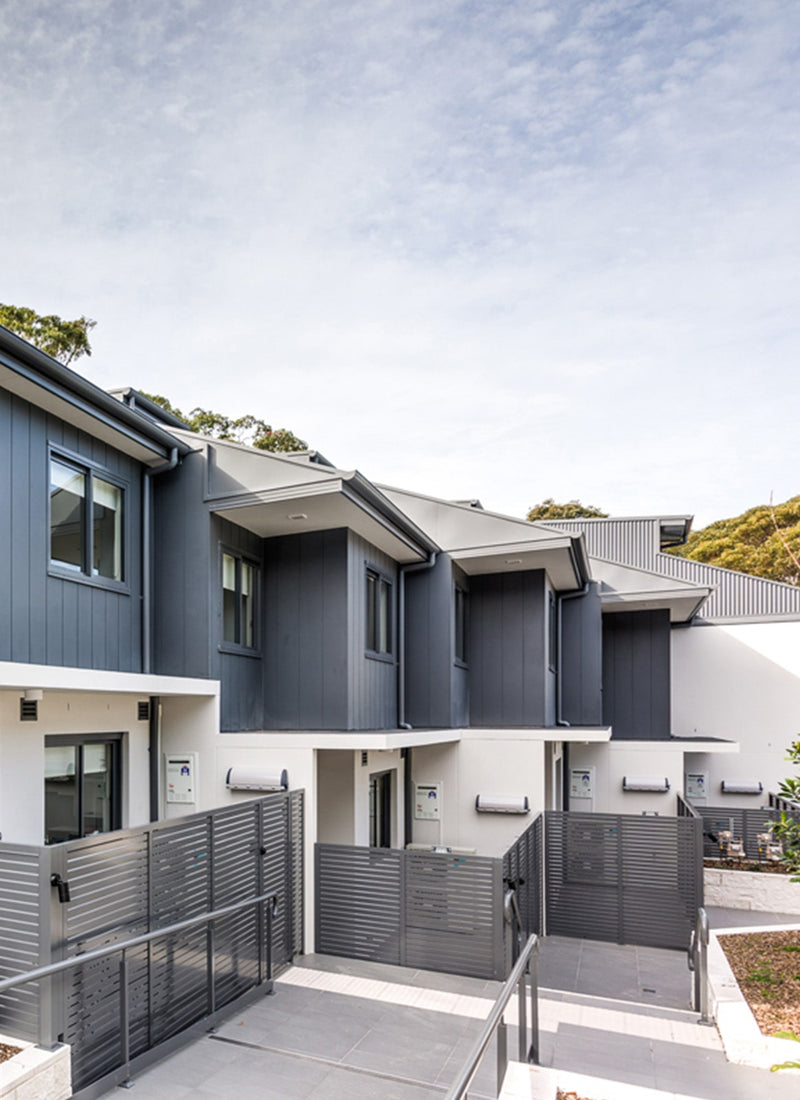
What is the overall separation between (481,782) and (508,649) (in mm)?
2506

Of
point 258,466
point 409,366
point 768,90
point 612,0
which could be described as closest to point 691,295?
point 768,90

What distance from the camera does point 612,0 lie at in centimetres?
979

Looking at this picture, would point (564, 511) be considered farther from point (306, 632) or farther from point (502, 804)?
point (306, 632)

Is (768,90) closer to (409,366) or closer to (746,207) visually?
(746,207)

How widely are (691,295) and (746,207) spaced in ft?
8.23

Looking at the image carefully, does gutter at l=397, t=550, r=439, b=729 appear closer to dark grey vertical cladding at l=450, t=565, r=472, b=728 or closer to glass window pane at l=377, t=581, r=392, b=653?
glass window pane at l=377, t=581, r=392, b=653

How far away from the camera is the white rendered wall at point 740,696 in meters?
17.5

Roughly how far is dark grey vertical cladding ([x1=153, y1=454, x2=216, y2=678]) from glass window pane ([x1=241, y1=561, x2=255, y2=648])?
102 cm

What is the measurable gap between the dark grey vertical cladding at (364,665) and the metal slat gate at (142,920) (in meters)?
2.29

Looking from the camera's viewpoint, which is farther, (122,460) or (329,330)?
(329,330)

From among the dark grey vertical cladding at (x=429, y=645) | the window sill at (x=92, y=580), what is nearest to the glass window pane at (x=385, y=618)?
the dark grey vertical cladding at (x=429, y=645)

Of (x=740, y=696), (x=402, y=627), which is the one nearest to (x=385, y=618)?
(x=402, y=627)

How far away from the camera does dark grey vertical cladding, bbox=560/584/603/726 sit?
599 inches

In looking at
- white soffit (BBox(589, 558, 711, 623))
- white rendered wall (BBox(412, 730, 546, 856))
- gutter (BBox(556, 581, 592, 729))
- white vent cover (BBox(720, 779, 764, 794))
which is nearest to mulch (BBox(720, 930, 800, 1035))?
white rendered wall (BBox(412, 730, 546, 856))
